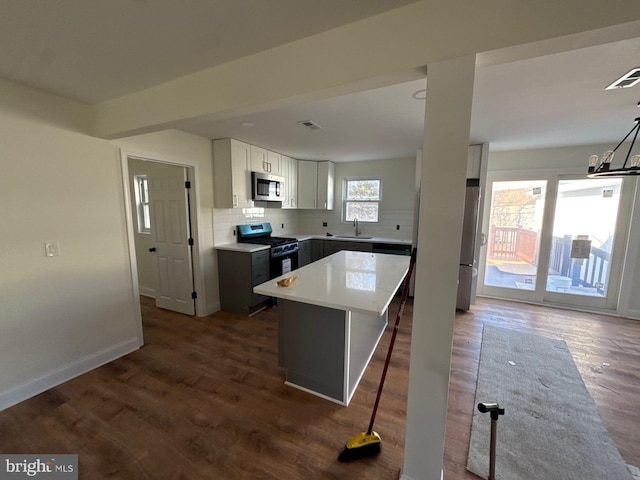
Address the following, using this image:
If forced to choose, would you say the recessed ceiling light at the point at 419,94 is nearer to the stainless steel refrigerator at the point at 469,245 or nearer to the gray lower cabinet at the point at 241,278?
the stainless steel refrigerator at the point at 469,245

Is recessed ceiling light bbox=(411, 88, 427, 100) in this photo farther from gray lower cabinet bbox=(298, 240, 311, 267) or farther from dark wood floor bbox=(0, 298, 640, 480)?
gray lower cabinet bbox=(298, 240, 311, 267)

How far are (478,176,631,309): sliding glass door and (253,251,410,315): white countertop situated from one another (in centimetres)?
261

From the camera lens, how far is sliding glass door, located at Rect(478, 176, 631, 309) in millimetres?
3758

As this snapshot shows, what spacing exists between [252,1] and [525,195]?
471cm

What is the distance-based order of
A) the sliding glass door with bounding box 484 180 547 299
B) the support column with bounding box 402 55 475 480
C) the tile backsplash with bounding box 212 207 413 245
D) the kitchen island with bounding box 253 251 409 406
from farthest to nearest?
the sliding glass door with bounding box 484 180 547 299, the tile backsplash with bounding box 212 207 413 245, the kitchen island with bounding box 253 251 409 406, the support column with bounding box 402 55 475 480

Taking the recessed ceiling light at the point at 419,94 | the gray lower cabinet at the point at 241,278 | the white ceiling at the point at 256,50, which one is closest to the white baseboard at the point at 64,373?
the gray lower cabinet at the point at 241,278

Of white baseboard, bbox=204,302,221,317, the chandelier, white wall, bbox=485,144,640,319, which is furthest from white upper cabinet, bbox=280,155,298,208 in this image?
the chandelier

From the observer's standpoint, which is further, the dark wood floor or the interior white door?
the interior white door

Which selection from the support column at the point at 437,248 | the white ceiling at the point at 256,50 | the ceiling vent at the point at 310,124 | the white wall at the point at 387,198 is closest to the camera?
the support column at the point at 437,248

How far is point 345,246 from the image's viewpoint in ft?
15.5

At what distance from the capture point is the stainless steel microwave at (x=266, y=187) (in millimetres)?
3829

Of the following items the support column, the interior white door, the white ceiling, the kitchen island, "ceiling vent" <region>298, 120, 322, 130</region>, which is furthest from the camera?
the interior white door

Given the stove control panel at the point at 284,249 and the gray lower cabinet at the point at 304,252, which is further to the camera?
the gray lower cabinet at the point at 304,252

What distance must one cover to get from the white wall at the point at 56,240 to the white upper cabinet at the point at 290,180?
250cm
